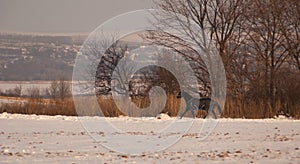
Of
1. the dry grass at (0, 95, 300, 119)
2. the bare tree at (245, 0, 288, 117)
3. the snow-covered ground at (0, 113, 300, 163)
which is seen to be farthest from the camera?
the bare tree at (245, 0, 288, 117)

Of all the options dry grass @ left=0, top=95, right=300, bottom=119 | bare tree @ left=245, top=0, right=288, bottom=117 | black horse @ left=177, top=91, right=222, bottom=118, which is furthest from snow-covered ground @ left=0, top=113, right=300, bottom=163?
bare tree @ left=245, top=0, right=288, bottom=117

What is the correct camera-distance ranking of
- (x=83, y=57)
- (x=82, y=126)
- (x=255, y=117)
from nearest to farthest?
(x=82, y=126), (x=255, y=117), (x=83, y=57)

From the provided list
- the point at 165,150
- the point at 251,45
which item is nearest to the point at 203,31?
the point at 251,45

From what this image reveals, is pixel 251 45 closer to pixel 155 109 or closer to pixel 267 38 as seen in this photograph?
pixel 267 38

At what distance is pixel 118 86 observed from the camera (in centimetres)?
3472

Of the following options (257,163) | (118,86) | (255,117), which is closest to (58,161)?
(257,163)

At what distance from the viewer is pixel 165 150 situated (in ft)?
33.6

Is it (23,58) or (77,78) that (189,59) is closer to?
(77,78)

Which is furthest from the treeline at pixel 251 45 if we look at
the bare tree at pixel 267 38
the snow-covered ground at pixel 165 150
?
the snow-covered ground at pixel 165 150

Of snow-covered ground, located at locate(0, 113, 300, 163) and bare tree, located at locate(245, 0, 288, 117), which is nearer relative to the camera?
snow-covered ground, located at locate(0, 113, 300, 163)

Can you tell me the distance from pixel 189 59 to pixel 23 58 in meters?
41.4

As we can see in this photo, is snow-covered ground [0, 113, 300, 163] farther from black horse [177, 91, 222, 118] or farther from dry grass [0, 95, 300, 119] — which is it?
dry grass [0, 95, 300, 119]

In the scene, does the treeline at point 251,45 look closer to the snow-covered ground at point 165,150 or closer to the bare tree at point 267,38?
the bare tree at point 267,38

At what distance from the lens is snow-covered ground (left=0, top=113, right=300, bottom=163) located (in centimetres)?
893
